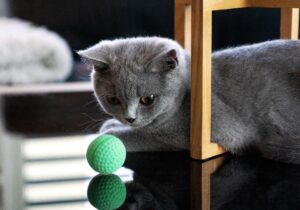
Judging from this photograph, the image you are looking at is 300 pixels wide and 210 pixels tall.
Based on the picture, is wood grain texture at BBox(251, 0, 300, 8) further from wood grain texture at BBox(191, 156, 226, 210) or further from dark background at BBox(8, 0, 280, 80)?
dark background at BBox(8, 0, 280, 80)

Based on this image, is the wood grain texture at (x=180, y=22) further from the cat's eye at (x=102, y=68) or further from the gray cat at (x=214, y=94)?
the cat's eye at (x=102, y=68)

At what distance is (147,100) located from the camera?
4.91ft

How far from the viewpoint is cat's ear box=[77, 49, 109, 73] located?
147 cm

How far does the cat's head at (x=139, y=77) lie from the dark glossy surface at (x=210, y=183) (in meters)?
0.13

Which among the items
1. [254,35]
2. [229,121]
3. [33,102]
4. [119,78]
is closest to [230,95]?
[229,121]

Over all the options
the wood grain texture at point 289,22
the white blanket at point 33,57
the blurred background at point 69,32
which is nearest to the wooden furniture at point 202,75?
the wood grain texture at point 289,22

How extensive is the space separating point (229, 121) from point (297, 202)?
34cm

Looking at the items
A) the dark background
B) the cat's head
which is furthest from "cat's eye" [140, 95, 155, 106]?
the dark background

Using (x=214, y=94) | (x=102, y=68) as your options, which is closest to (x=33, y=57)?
(x=102, y=68)

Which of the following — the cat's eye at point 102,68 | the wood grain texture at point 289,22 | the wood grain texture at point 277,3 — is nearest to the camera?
the cat's eye at point 102,68

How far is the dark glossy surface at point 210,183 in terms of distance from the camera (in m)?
1.30

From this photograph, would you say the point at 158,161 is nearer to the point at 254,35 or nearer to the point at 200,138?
the point at 200,138

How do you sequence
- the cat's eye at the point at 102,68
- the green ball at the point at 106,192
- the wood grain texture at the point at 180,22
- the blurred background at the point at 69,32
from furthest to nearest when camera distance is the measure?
the blurred background at the point at 69,32, the wood grain texture at the point at 180,22, the cat's eye at the point at 102,68, the green ball at the point at 106,192

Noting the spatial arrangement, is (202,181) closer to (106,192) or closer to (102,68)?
(106,192)
